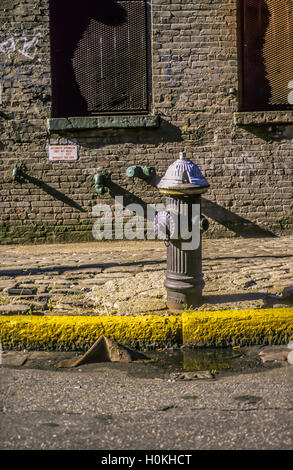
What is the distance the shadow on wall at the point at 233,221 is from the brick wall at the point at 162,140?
13mm

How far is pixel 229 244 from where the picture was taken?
341 inches

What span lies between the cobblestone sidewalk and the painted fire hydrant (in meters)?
0.18

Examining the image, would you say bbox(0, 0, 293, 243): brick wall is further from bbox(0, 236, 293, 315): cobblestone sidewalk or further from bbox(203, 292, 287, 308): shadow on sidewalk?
bbox(203, 292, 287, 308): shadow on sidewalk

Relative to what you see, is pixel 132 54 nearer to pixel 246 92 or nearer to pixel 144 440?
pixel 246 92

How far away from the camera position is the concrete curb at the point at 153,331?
5199mm

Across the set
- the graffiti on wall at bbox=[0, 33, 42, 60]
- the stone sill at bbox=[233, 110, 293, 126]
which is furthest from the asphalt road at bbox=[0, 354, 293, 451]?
the graffiti on wall at bbox=[0, 33, 42, 60]

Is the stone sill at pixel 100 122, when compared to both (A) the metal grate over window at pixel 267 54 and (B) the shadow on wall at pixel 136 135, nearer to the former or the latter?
(B) the shadow on wall at pixel 136 135

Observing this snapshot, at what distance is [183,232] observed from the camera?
224 inches

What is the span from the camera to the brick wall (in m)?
8.77

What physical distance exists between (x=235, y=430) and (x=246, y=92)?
20.1 feet

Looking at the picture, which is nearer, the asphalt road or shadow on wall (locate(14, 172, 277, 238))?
the asphalt road

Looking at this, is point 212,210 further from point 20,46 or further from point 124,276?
point 20,46
